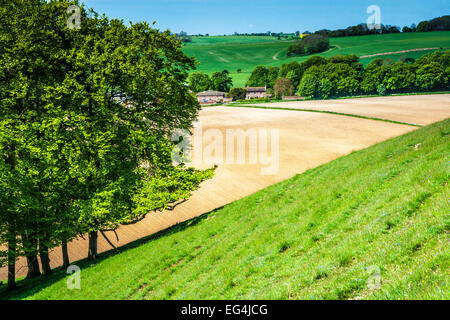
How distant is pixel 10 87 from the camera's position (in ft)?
59.3

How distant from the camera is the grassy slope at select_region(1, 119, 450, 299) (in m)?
6.86

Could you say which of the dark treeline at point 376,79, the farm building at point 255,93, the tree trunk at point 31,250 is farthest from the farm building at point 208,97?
the tree trunk at point 31,250

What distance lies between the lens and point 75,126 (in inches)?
772

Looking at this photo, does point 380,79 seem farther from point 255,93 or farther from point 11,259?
point 11,259

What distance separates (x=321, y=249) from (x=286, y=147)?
48.1 m

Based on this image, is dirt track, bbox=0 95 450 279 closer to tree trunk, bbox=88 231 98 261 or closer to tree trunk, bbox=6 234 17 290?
tree trunk, bbox=88 231 98 261

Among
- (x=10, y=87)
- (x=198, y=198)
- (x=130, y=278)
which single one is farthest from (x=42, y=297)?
(x=198, y=198)

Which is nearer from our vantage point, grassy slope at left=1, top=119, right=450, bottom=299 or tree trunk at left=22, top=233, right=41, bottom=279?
grassy slope at left=1, top=119, right=450, bottom=299

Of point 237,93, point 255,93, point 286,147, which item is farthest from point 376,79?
point 286,147

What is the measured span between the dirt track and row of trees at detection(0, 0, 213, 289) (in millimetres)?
7985

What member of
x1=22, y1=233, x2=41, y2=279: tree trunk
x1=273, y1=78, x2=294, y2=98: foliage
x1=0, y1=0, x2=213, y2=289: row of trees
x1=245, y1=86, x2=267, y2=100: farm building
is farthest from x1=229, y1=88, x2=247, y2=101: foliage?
x1=22, y1=233, x2=41, y2=279: tree trunk
